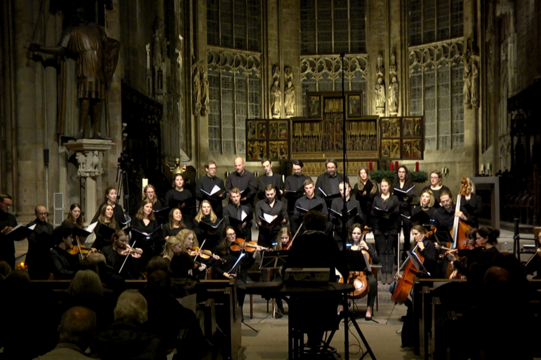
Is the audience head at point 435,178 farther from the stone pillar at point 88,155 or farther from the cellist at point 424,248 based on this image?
the stone pillar at point 88,155

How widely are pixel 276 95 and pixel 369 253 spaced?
573 inches

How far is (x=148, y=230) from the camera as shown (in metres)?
9.14

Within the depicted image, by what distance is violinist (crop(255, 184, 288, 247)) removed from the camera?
32.1ft

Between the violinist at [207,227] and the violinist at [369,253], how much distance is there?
5.93 feet

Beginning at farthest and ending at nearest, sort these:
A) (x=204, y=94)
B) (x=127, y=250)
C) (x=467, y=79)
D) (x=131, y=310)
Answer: (x=204, y=94) → (x=467, y=79) → (x=127, y=250) → (x=131, y=310)

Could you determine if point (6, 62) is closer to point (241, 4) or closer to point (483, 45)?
point (241, 4)

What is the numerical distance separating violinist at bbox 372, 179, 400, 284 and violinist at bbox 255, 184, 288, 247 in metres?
1.36

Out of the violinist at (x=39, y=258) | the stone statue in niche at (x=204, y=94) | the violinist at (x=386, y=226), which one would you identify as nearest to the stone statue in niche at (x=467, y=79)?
the stone statue in niche at (x=204, y=94)

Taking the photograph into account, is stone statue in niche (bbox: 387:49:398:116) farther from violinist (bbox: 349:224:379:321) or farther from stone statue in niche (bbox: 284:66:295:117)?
violinist (bbox: 349:224:379:321)

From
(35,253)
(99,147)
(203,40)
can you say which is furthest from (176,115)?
(35,253)

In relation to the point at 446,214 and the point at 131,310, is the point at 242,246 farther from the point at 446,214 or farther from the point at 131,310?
the point at 131,310

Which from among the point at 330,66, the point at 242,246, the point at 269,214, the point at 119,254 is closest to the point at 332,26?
the point at 330,66

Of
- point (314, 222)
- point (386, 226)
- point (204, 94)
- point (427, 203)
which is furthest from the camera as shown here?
point (204, 94)

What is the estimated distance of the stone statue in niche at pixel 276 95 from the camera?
23.1 meters
